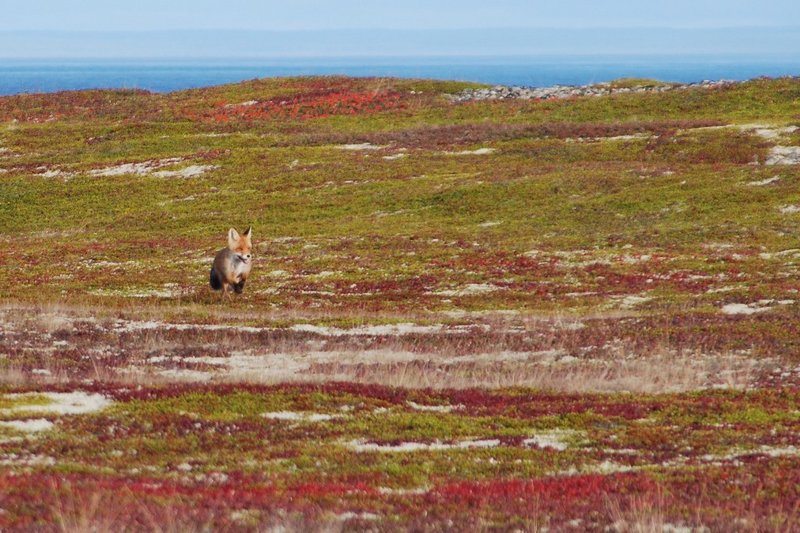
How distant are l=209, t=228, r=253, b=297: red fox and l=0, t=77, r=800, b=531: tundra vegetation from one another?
84 cm

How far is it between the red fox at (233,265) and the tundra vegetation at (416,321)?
0.84 meters

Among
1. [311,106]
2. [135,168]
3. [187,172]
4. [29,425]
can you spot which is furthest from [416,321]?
Result: [311,106]

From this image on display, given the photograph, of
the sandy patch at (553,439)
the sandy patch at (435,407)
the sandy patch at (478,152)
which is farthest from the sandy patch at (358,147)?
the sandy patch at (553,439)

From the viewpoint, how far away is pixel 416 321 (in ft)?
120

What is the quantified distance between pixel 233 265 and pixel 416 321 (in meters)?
9.52

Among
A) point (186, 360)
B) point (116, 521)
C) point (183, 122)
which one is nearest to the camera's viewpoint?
point (116, 521)

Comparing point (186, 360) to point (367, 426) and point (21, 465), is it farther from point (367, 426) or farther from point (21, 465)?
point (21, 465)

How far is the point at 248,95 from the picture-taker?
389 ft

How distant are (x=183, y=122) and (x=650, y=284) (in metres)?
70.0

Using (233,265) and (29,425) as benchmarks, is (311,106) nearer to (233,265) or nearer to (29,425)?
(233,265)

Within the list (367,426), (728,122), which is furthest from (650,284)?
(728,122)

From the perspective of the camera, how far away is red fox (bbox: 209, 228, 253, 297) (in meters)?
39.4

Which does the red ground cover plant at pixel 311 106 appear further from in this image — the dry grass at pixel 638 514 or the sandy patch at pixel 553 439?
the dry grass at pixel 638 514

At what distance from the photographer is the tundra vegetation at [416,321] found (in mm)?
14219
